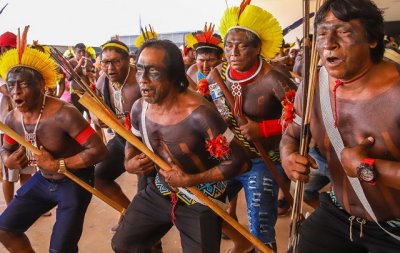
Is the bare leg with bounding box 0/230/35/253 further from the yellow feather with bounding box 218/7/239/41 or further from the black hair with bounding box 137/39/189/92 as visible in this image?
the yellow feather with bounding box 218/7/239/41

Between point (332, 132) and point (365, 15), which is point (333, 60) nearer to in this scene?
point (365, 15)

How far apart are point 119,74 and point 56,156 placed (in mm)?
1338

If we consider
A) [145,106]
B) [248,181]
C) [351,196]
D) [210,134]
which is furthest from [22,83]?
[351,196]

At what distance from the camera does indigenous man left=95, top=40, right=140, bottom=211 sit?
4016 millimetres

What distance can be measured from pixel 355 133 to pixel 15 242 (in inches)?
95.1

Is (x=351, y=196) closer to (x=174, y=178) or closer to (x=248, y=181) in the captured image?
(x=174, y=178)

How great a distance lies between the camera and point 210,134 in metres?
2.45

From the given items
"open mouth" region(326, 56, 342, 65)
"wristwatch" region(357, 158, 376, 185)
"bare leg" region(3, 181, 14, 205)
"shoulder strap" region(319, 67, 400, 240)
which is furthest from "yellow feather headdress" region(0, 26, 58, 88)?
"wristwatch" region(357, 158, 376, 185)

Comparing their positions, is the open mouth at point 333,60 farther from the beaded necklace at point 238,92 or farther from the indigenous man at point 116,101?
the indigenous man at point 116,101

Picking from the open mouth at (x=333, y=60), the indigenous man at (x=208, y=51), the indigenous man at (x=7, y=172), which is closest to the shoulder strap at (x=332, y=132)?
the open mouth at (x=333, y=60)

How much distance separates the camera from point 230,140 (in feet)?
8.19

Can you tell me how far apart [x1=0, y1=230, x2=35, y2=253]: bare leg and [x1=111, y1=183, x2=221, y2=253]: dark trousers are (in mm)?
733

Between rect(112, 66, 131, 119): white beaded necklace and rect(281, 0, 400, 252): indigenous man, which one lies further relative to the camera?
rect(112, 66, 131, 119): white beaded necklace

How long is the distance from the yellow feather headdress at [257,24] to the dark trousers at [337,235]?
1.62 metres
